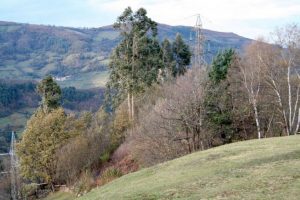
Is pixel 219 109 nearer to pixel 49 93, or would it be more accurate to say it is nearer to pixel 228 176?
pixel 49 93

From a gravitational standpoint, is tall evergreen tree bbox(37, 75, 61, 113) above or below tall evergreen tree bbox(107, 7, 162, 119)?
below

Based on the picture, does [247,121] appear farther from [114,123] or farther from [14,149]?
[14,149]

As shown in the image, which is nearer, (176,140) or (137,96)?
(176,140)

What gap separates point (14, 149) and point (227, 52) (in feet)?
94.4

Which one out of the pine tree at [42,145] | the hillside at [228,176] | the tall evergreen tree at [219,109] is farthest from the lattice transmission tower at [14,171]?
the hillside at [228,176]

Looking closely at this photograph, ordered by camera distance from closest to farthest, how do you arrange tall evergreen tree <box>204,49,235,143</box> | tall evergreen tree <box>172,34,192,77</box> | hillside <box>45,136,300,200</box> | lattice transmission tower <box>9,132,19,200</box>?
hillside <box>45,136,300,200</box>, tall evergreen tree <box>204,49,235,143</box>, lattice transmission tower <box>9,132,19,200</box>, tall evergreen tree <box>172,34,192,77</box>

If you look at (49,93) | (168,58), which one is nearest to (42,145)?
(49,93)

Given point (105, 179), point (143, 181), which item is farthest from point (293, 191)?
point (105, 179)

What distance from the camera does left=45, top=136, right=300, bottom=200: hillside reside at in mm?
15891

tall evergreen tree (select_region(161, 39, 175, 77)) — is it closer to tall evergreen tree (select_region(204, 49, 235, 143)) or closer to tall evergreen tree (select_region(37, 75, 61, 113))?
tall evergreen tree (select_region(37, 75, 61, 113))

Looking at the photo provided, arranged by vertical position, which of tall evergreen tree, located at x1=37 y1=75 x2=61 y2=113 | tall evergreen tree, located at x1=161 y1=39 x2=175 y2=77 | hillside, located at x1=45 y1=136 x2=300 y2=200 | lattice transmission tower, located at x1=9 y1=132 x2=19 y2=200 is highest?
tall evergreen tree, located at x1=161 y1=39 x2=175 y2=77

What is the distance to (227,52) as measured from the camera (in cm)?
5422

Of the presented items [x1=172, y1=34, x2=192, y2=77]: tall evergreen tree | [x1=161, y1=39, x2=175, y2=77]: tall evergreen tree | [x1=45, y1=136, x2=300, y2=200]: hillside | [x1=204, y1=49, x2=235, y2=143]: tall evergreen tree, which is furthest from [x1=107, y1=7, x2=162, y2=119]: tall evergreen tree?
[x1=45, y1=136, x2=300, y2=200]: hillside

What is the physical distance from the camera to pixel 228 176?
19.1 m
